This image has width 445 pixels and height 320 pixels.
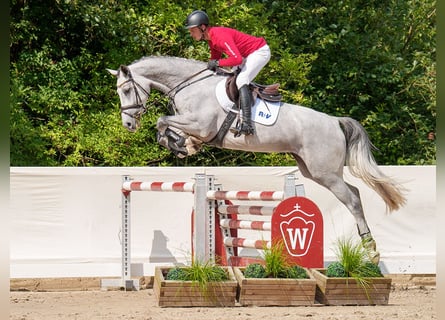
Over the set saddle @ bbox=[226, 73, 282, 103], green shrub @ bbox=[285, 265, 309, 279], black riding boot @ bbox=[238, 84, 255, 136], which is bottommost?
green shrub @ bbox=[285, 265, 309, 279]

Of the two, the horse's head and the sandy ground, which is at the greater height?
the horse's head

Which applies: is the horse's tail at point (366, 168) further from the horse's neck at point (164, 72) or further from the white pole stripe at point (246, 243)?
the horse's neck at point (164, 72)

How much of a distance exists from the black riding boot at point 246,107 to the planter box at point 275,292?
156 cm

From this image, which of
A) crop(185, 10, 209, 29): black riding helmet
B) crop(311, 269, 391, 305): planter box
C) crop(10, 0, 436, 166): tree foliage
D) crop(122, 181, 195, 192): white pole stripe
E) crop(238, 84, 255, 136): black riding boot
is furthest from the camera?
crop(10, 0, 436, 166): tree foliage

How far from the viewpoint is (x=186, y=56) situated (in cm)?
1137

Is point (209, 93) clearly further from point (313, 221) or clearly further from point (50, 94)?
point (50, 94)

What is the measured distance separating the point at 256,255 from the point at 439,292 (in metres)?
6.47

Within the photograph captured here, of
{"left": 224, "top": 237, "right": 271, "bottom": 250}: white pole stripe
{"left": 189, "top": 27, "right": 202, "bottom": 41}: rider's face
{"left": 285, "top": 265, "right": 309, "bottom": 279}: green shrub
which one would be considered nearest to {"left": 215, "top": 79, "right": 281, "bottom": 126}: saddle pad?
{"left": 189, "top": 27, "right": 202, "bottom": 41}: rider's face

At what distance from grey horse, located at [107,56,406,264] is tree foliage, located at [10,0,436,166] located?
3846mm

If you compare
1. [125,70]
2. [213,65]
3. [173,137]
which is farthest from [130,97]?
[213,65]

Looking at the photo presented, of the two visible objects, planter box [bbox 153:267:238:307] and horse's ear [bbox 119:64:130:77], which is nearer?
planter box [bbox 153:267:238:307]

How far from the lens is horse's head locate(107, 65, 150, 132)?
6.51m

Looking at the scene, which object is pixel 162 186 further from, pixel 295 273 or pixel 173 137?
pixel 295 273

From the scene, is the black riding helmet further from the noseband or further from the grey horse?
the noseband
